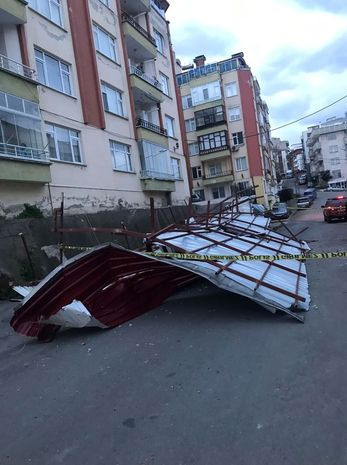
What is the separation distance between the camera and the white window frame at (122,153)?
23.7m

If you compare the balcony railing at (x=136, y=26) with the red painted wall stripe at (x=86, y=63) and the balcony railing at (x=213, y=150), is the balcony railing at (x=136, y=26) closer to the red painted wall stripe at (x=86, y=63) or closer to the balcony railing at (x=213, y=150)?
the red painted wall stripe at (x=86, y=63)

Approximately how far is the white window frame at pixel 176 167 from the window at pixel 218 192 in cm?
2317

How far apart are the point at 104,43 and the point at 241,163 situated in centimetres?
3419

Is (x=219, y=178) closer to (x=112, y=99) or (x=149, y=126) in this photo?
(x=149, y=126)

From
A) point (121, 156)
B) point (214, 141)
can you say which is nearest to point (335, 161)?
point (214, 141)

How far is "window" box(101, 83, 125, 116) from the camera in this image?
2386 cm

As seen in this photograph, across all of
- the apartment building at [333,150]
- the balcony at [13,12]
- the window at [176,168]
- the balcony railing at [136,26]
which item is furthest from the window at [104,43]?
the apartment building at [333,150]

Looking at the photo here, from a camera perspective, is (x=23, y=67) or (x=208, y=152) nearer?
(x=23, y=67)

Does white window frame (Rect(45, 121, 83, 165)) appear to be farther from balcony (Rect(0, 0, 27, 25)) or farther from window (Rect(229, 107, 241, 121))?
window (Rect(229, 107, 241, 121))

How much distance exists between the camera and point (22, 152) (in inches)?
632

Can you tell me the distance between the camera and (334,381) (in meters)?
4.93

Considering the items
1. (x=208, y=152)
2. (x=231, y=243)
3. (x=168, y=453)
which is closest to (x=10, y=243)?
(x=231, y=243)

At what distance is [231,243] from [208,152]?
45.2 meters

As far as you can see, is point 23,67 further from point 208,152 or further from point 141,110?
point 208,152
